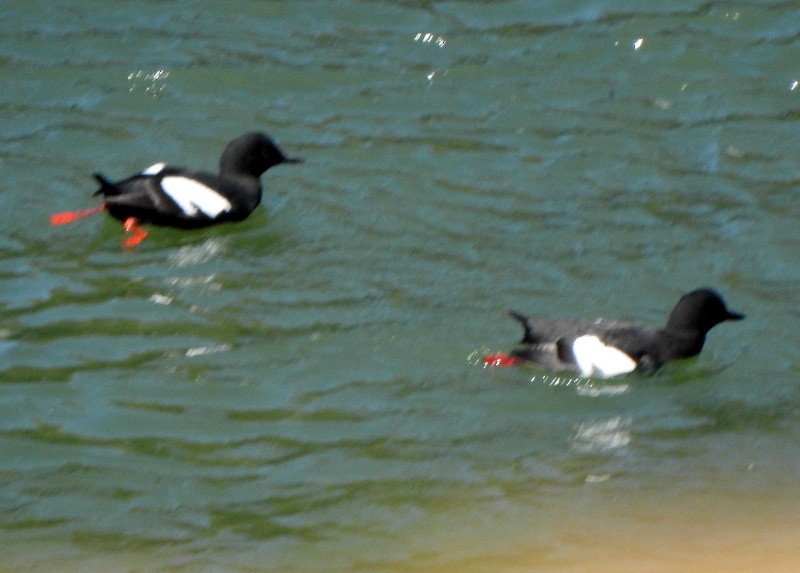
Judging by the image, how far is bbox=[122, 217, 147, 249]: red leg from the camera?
9.77 meters

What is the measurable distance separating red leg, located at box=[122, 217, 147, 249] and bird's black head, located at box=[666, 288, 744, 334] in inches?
141

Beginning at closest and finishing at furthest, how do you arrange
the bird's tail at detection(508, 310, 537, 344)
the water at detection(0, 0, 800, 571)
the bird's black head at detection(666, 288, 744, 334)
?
the water at detection(0, 0, 800, 571)
the bird's tail at detection(508, 310, 537, 344)
the bird's black head at detection(666, 288, 744, 334)

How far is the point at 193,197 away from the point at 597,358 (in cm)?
323

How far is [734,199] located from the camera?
1038 centimetres

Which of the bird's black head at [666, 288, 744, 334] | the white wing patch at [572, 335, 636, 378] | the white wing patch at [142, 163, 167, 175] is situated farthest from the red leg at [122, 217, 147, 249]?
the bird's black head at [666, 288, 744, 334]

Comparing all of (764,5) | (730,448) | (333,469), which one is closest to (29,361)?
(333,469)

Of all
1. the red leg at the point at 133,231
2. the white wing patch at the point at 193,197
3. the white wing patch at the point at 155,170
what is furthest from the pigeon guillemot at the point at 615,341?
the white wing patch at the point at 155,170

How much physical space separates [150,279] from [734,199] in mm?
4140

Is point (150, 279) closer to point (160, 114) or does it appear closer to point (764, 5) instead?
point (160, 114)

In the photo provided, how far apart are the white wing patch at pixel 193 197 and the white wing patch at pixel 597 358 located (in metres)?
3.08

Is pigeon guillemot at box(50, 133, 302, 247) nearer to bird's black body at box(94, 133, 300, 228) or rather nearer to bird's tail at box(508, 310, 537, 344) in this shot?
bird's black body at box(94, 133, 300, 228)

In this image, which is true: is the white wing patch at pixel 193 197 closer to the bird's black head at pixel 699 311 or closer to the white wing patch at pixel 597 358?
the white wing patch at pixel 597 358

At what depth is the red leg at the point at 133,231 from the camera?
977 centimetres

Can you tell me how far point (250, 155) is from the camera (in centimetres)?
1048
